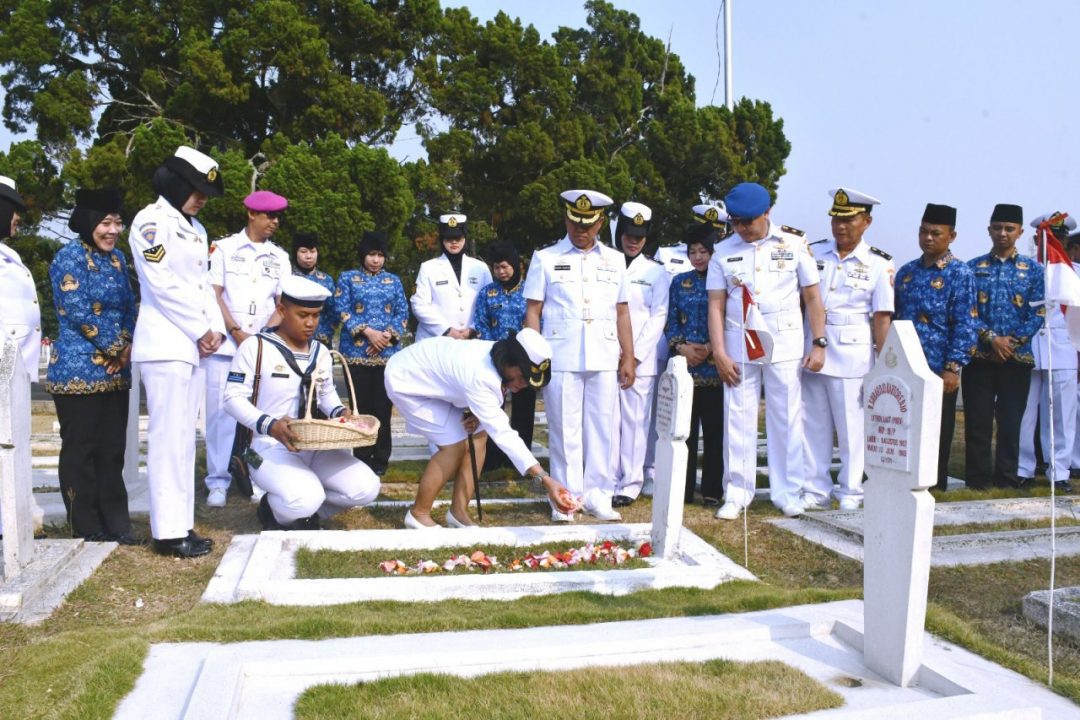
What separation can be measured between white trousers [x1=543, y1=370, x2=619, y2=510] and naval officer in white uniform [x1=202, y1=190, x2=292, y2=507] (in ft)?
7.44

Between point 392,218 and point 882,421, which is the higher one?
point 392,218

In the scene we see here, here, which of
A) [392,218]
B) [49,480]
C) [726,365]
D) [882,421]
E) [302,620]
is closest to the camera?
[882,421]

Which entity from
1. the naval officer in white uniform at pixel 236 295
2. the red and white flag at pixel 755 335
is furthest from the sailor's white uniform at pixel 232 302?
the red and white flag at pixel 755 335

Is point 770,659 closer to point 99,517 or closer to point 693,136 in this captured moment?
point 99,517

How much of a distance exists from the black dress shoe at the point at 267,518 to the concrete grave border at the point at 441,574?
421mm

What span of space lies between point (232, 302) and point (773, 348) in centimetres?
405

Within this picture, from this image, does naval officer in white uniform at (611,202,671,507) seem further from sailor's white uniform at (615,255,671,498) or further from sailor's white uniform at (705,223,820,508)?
sailor's white uniform at (705,223,820,508)

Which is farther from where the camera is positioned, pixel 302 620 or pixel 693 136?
pixel 693 136

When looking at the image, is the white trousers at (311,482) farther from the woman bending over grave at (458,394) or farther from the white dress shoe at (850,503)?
the white dress shoe at (850,503)

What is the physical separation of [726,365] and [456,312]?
2659mm

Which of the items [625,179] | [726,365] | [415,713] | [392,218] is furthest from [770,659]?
[625,179]

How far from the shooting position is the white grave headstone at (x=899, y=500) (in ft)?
11.0

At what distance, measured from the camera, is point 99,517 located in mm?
5574

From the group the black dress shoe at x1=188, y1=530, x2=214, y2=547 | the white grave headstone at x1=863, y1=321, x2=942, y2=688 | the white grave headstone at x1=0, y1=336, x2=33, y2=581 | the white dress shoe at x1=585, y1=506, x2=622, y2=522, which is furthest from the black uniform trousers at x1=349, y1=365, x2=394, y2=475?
the white grave headstone at x1=863, y1=321, x2=942, y2=688
